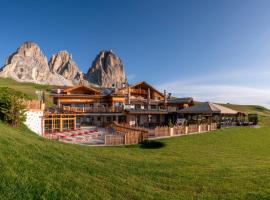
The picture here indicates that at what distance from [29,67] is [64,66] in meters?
37.0

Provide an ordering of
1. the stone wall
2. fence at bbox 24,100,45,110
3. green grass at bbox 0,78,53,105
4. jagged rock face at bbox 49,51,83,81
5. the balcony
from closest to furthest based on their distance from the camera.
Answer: the stone wall, fence at bbox 24,100,45,110, the balcony, green grass at bbox 0,78,53,105, jagged rock face at bbox 49,51,83,81

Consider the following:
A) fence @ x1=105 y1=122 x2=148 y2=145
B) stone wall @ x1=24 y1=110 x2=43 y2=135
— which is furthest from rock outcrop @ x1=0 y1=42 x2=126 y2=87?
fence @ x1=105 y1=122 x2=148 y2=145

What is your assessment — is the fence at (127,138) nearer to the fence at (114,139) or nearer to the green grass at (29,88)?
the fence at (114,139)

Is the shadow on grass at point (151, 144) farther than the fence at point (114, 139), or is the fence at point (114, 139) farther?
the fence at point (114, 139)

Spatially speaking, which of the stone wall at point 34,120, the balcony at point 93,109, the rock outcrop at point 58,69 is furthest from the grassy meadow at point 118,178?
the rock outcrop at point 58,69

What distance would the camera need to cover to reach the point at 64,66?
181 metres

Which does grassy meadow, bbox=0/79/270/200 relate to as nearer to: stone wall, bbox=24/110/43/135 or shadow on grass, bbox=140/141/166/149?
shadow on grass, bbox=140/141/166/149

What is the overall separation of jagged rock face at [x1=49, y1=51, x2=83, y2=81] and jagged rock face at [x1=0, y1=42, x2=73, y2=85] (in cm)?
1226

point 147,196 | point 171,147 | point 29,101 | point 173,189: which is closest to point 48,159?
point 147,196

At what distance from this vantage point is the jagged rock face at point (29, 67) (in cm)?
13850

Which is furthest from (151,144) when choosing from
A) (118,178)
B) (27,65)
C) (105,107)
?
(27,65)

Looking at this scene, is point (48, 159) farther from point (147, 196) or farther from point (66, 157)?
point (147, 196)

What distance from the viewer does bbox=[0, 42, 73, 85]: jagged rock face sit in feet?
454

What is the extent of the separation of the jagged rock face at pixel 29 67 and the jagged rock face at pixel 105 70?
21.0 m
